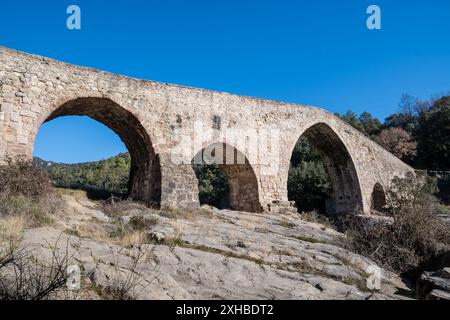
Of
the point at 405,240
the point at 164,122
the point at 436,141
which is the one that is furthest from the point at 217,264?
the point at 436,141

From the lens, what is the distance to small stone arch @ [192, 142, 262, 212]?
12.0 meters

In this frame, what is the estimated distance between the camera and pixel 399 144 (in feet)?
95.5

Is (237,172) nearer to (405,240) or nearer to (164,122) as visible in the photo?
(164,122)

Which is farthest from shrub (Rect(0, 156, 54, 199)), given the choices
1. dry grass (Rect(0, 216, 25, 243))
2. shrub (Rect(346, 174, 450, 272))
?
shrub (Rect(346, 174, 450, 272))

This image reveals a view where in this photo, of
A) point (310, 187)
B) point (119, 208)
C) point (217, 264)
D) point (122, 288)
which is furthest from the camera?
point (310, 187)

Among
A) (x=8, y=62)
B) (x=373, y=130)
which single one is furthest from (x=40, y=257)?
(x=373, y=130)

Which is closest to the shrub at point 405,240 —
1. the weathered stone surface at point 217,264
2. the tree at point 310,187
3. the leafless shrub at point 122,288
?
the weathered stone surface at point 217,264

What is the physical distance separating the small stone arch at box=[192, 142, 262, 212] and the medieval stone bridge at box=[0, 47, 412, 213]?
0.04 m

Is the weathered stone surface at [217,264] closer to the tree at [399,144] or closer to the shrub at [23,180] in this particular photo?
the shrub at [23,180]

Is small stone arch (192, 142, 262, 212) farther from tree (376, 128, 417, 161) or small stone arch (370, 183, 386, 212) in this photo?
tree (376, 128, 417, 161)

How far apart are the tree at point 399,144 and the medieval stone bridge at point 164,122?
16647 millimetres

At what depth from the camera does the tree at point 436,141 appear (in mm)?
28578

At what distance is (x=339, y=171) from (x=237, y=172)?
22.4 ft
